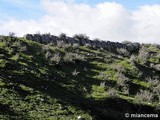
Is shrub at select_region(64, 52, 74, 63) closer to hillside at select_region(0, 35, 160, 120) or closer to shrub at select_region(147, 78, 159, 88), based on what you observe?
hillside at select_region(0, 35, 160, 120)

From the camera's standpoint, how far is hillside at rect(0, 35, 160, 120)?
2280cm

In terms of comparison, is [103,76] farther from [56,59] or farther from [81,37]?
[81,37]

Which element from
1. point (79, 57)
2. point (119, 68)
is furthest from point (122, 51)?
point (119, 68)

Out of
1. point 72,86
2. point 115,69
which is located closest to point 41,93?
point 72,86

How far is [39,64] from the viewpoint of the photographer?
102 feet

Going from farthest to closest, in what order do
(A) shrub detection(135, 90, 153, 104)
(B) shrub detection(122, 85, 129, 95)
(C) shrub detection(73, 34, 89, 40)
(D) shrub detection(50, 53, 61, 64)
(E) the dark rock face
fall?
(C) shrub detection(73, 34, 89, 40) < (E) the dark rock face < (D) shrub detection(50, 53, 61, 64) < (B) shrub detection(122, 85, 129, 95) < (A) shrub detection(135, 90, 153, 104)

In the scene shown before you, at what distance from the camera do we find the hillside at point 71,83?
22.8 m

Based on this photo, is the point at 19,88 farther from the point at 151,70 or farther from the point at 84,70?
the point at 151,70

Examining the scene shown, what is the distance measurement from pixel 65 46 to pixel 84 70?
21.8 ft

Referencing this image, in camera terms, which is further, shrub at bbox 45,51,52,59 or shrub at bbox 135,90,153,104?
shrub at bbox 45,51,52,59

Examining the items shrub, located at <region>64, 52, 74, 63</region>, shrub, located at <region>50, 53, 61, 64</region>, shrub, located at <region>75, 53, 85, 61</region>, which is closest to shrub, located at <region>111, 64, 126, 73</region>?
shrub, located at <region>75, 53, 85, 61</region>

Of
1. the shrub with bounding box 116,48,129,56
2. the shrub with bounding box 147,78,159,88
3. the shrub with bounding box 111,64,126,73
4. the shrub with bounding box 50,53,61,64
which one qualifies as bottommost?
the shrub with bounding box 147,78,159,88

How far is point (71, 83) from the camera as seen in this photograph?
94.5ft

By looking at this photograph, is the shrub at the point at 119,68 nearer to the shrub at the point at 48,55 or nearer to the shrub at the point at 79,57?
the shrub at the point at 79,57
